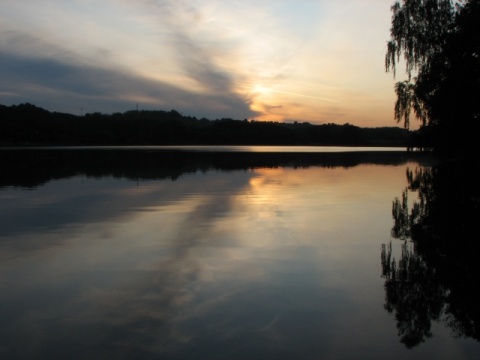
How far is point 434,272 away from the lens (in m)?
7.86

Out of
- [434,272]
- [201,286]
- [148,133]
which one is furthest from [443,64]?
[148,133]

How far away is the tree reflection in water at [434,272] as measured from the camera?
5.90 m

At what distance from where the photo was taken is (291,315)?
19.6 ft

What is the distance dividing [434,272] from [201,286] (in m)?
4.04

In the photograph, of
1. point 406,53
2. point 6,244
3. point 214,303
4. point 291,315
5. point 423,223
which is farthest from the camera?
point 406,53

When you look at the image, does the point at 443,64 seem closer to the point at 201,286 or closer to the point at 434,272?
the point at 434,272

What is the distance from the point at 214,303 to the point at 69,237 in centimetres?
547

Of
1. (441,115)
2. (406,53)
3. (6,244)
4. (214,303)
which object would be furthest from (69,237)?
(406,53)

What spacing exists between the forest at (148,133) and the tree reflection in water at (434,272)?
384 feet

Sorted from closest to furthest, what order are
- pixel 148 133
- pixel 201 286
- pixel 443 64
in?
pixel 201 286 < pixel 443 64 < pixel 148 133

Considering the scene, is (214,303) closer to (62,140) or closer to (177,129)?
(62,140)

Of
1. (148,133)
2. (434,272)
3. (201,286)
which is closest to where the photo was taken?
(201,286)

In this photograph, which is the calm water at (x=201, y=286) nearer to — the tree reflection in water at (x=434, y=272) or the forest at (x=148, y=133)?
the tree reflection in water at (x=434, y=272)

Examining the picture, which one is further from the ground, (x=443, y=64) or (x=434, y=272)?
(x=443, y=64)
